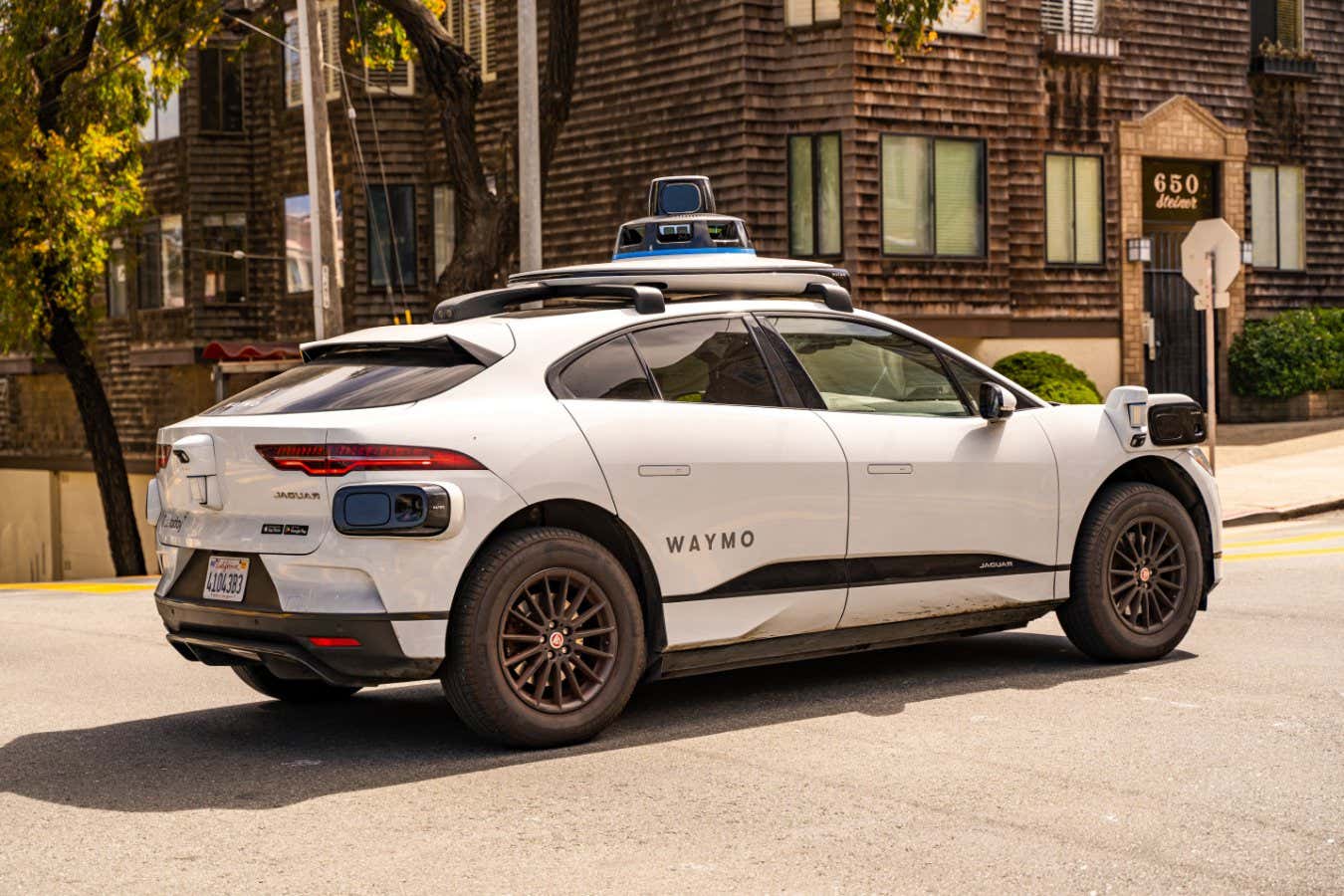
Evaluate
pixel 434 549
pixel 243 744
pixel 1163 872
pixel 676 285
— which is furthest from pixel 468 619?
pixel 1163 872

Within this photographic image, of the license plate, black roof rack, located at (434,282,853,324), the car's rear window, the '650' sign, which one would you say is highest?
the '650' sign

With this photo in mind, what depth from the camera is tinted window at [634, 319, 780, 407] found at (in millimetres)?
7477

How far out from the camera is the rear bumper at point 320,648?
654 centimetres

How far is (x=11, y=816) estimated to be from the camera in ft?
20.0

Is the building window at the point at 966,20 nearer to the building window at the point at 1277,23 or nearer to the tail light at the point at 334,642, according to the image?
the building window at the point at 1277,23

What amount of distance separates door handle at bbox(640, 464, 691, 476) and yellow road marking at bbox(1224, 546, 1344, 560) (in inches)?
307

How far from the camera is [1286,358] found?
28.1 meters

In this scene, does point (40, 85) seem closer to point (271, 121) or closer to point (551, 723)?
point (271, 121)

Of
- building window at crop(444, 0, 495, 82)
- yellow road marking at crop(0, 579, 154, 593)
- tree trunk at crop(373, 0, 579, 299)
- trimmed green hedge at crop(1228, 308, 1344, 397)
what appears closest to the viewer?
yellow road marking at crop(0, 579, 154, 593)

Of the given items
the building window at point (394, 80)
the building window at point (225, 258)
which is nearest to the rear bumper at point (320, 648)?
the building window at point (394, 80)

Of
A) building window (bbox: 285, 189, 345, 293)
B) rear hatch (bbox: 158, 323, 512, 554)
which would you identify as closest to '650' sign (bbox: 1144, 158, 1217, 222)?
building window (bbox: 285, 189, 345, 293)

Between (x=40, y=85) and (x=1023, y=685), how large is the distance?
2179 cm

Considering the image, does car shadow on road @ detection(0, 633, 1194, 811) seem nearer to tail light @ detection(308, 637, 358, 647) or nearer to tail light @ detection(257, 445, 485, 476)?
tail light @ detection(308, 637, 358, 647)

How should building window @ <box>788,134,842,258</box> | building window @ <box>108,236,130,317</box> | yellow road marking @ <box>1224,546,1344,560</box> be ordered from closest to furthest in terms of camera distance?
yellow road marking @ <box>1224,546,1344,560</box> < building window @ <box>788,134,842,258</box> < building window @ <box>108,236,130,317</box>
